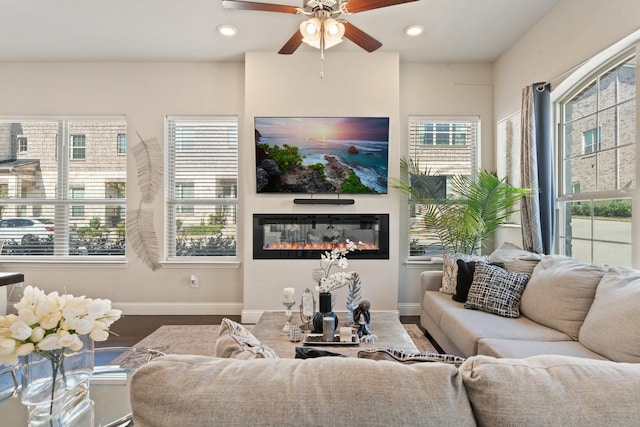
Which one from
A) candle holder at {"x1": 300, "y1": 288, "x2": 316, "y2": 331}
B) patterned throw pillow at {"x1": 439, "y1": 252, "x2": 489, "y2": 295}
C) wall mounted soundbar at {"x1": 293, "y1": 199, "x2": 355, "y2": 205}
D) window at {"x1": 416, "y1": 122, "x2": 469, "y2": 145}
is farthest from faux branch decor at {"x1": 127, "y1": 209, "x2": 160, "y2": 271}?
window at {"x1": 416, "y1": 122, "x2": 469, "y2": 145}

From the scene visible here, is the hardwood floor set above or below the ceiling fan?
below

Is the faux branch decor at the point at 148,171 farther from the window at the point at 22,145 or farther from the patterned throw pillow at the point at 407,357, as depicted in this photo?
the patterned throw pillow at the point at 407,357

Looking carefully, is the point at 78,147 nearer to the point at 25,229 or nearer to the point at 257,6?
the point at 25,229

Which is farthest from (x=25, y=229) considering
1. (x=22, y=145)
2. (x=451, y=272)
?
(x=451, y=272)

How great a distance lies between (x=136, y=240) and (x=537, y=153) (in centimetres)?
423

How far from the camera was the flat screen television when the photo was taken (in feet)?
12.5

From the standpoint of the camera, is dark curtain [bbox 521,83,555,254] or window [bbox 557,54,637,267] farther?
dark curtain [bbox 521,83,555,254]

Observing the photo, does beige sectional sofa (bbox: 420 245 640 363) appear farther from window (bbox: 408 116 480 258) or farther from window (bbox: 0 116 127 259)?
window (bbox: 0 116 127 259)

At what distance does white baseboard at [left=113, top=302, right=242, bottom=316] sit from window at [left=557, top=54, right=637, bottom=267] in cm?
343

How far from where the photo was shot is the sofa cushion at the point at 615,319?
1.63 metres

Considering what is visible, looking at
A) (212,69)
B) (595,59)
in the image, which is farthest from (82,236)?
(595,59)

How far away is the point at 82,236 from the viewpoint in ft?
13.8

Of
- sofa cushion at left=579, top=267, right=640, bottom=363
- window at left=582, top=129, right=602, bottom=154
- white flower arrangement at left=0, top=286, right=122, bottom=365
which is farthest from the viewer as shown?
window at left=582, top=129, right=602, bottom=154

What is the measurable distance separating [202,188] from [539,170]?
3.48 metres
